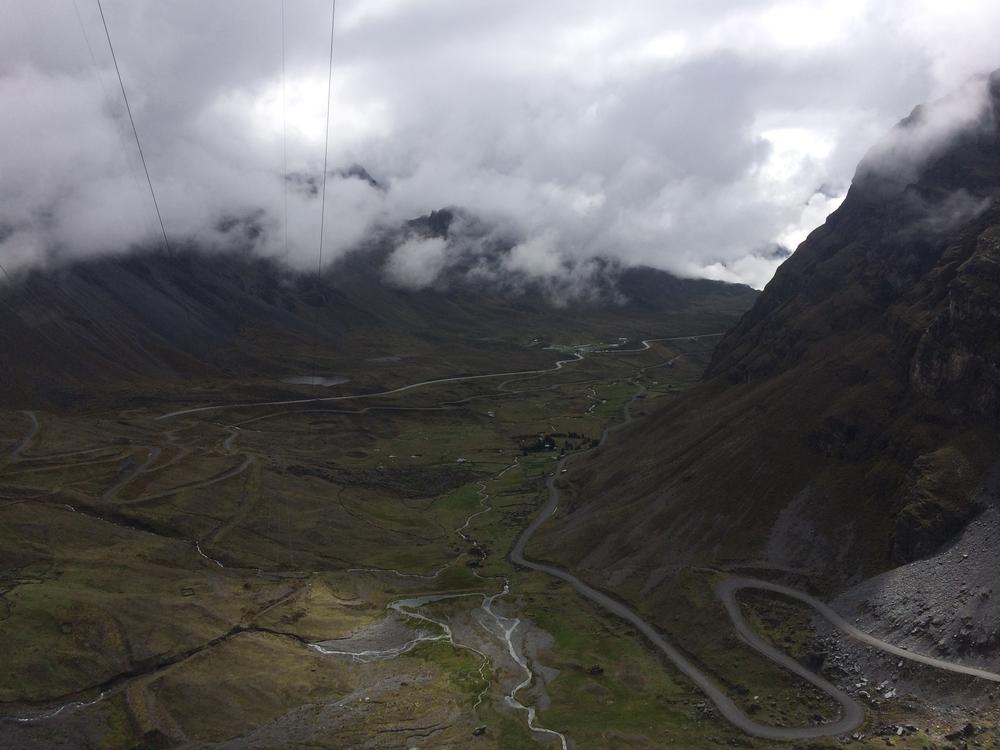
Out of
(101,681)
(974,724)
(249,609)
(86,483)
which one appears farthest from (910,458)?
(86,483)

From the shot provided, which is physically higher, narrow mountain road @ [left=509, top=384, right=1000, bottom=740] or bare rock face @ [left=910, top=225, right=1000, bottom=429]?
bare rock face @ [left=910, top=225, right=1000, bottom=429]

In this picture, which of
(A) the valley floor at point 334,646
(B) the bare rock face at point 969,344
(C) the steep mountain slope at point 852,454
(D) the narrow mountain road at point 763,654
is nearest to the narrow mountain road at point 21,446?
(A) the valley floor at point 334,646

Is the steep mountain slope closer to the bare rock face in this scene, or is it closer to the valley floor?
the bare rock face

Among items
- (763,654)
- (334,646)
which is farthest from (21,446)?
(763,654)

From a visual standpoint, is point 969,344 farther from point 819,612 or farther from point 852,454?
point 819,612

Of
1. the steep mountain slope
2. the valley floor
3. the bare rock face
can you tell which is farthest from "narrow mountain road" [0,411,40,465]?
the bare rock face

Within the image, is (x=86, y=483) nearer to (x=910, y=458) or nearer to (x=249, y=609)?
(x=249, y=609)

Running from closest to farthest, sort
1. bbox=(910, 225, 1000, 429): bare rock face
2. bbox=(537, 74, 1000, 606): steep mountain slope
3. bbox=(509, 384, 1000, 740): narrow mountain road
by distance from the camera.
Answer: bbox=(509, 384, 1000, 740): narrow mountain road < bbox=(537, 74, 1000, 606): steep mountain slope < bbox=(910, 225, 1000, 429): bare rock face

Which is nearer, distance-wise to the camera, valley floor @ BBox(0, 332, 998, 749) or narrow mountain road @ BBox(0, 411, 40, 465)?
valley floor @ BBox(0, 332, 998, 749)
